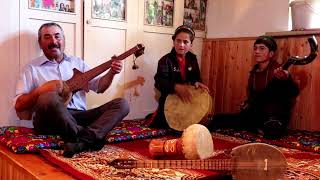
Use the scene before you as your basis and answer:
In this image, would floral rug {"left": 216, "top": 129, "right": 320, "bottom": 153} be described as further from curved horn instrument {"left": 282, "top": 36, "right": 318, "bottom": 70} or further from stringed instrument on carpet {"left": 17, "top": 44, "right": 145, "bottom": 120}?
stringed instrument on carpet {"left": 17, "top": 44, "right": 145, "bottom": 120}

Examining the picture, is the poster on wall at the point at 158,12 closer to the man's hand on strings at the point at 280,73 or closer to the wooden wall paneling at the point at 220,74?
the wooden wall paneling at the point at 220,74

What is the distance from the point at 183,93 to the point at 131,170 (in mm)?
1121

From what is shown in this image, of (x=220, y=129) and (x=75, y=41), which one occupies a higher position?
(x=75, y=41)

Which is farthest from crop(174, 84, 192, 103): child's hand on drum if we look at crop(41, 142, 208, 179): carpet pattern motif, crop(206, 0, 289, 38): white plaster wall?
crop(206, 0, 289, 38): white plaster wall

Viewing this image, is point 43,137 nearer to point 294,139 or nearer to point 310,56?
point 294,139

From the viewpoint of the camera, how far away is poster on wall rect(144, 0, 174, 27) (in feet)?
11.1

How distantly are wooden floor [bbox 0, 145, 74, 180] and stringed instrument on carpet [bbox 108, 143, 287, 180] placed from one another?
0.35 m

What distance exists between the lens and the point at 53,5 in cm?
281

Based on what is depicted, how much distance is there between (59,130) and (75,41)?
1.04m

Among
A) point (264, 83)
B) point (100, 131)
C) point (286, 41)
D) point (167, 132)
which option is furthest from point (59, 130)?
point (286, 41)

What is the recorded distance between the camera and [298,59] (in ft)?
8.88

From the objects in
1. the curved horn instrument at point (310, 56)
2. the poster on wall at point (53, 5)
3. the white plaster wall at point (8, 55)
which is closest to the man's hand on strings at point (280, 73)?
the curved horn instrument at point (310, 56)

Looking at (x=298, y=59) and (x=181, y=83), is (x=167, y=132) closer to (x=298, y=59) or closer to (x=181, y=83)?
(x=181, y=83)

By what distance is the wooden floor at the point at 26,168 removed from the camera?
1.66 m
